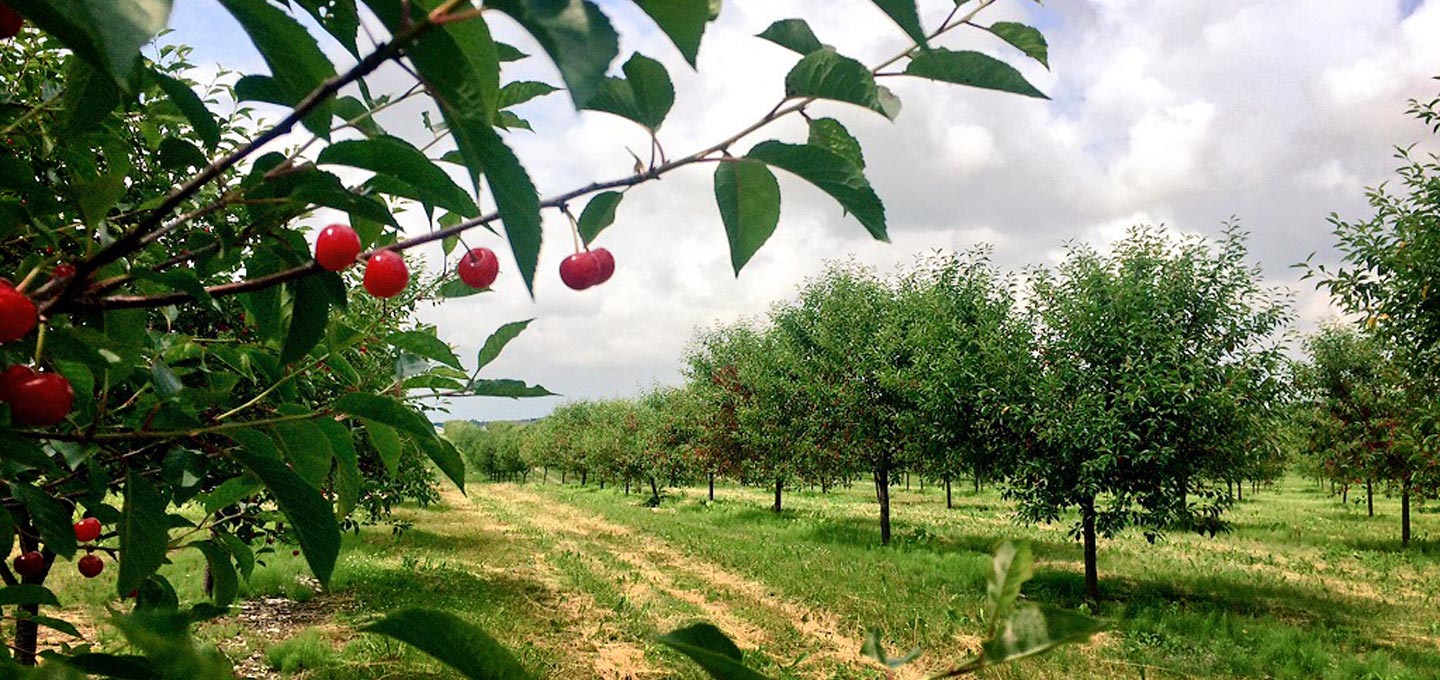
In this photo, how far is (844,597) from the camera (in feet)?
40.2

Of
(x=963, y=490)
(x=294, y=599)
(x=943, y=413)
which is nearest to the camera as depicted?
(x=294, y=599)

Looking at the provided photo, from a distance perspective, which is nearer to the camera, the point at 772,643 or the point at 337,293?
the point at 337,293

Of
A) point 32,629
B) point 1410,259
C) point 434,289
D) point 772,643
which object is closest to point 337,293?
point 434,289

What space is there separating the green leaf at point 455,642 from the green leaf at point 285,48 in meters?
0.50

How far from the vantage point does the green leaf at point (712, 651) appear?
44 cm

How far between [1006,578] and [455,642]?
1.17ft

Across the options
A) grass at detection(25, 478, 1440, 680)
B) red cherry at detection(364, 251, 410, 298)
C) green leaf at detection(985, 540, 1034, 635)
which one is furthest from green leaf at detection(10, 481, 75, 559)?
grass at detection(25, 478, 1440, 680)

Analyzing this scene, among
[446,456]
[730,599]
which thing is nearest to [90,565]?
[446,456]

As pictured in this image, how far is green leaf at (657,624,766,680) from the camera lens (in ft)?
1.43

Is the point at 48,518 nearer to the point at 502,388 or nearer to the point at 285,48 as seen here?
the point at 502,388

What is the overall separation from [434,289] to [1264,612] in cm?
1438

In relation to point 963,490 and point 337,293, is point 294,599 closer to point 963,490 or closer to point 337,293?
point 337,293

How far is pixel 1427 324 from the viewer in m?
8.60

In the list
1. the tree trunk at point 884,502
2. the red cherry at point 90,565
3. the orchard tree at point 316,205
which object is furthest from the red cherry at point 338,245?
the tree trunk at point 884,502
